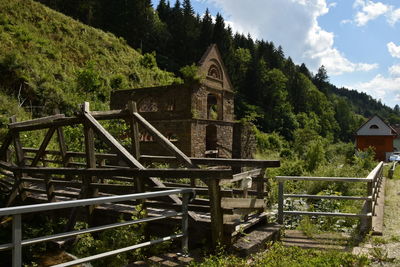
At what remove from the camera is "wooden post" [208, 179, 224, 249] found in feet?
14.9

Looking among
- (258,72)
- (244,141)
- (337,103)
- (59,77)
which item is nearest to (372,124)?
(258,72)

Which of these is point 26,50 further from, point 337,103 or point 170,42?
point 337,103

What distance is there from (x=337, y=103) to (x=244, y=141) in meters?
102

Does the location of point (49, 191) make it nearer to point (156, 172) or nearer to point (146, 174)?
point (146, 174)

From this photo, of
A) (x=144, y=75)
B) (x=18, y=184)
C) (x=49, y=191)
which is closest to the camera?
(x=49, y=191)

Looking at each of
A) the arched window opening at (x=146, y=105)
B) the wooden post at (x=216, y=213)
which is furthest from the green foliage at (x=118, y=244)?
the arched window opening at (x=146, y=105)

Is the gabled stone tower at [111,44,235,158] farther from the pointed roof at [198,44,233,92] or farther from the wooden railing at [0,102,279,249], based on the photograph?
the wooden railing at [0,102,279,249]

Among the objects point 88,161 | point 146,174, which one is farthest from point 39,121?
point 146,174

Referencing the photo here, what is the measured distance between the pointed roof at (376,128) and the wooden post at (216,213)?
48.5 m

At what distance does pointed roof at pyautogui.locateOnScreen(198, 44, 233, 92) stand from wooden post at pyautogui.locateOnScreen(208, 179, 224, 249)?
19233mm

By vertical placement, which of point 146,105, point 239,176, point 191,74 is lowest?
point 239,176

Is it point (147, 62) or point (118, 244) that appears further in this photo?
point (147, 62)

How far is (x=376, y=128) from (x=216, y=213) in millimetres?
48921

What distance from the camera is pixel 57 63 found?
25.8m
